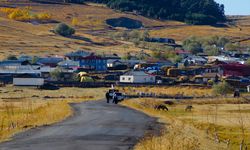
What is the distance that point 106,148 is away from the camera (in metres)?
18.1

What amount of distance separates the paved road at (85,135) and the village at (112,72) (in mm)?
54339

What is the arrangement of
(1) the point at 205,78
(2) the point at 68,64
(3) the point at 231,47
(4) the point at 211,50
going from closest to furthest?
(1) the point at 205,78, (2) the point at 68,64, (4) the point at 211,50, (3) the point at 231,47

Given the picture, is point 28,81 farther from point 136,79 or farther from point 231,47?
point 231,47

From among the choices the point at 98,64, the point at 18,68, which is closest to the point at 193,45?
the point at 98,64

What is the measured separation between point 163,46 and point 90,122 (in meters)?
129

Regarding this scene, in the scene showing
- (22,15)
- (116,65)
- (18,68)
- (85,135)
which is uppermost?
(85,135)

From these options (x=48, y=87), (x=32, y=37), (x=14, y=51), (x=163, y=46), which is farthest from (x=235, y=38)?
(x=48, y=87)

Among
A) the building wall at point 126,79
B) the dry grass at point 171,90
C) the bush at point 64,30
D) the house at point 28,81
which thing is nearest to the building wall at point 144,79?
the building wall at point 126,79

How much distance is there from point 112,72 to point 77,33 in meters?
64.0

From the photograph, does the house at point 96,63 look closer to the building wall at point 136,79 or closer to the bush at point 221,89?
the building wall at point 136,79

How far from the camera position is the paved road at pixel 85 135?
18.5 meters

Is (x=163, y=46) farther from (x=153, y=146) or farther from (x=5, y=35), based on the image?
(x=153, y=146)

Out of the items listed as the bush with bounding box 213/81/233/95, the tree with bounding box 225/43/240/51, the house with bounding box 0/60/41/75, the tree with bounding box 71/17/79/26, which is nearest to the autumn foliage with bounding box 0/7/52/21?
the tree with bounding box 71/17/79/26

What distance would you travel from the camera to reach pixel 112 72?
103 m
